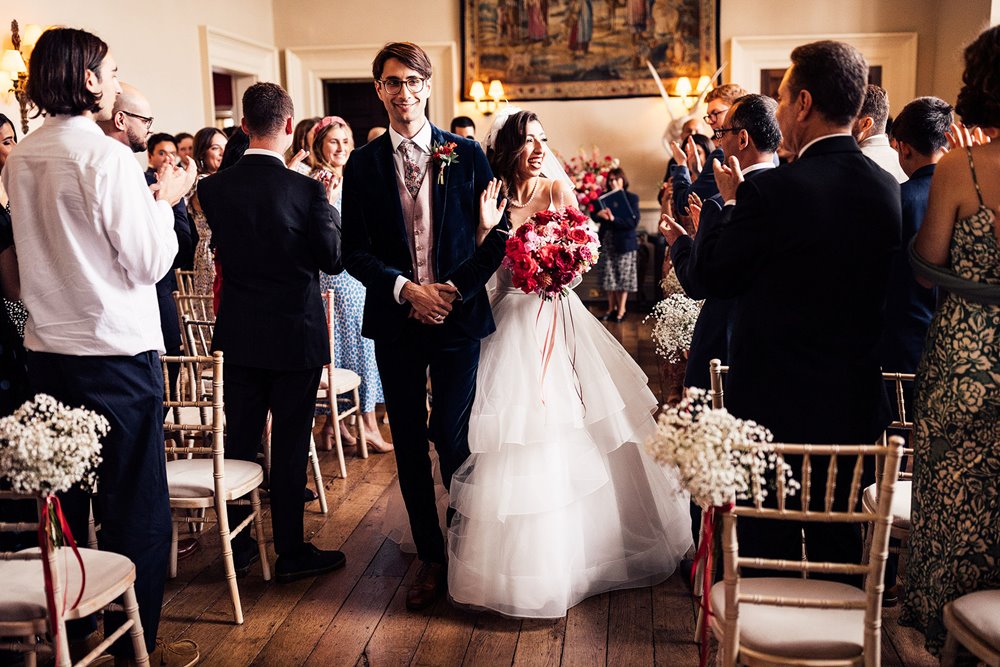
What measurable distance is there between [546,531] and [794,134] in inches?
61.1

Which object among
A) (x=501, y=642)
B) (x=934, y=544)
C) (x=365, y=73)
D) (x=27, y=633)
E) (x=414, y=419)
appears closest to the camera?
(x=27, y=633)

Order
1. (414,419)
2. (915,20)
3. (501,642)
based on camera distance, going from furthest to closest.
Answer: (915,20), (414,419), (501,642)

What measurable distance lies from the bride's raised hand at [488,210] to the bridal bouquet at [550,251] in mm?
91

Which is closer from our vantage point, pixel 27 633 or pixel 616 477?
pixel 27 633

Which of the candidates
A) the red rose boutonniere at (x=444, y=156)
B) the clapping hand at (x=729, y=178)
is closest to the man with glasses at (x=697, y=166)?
the clapping hand at (x=729, y=178)

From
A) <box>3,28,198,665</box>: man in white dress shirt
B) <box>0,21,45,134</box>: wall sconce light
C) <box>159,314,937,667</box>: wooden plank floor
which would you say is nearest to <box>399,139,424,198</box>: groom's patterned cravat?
<box>3,28,198,665</box>: man in white dress shirt

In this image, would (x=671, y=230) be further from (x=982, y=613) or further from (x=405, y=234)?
(x=982, y=613)

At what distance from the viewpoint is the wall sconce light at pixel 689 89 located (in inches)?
406

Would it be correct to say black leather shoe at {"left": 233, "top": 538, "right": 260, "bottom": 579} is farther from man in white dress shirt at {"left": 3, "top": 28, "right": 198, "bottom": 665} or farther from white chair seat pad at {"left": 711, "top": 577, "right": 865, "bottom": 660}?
white chair seat pad at {"left": 711, "top": 577, "right": 865, "bottom": 660}

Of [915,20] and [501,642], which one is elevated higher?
[915,20]

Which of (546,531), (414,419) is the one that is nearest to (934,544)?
(546,531)

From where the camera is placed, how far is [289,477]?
342cm

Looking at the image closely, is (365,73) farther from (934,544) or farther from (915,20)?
(934,544)

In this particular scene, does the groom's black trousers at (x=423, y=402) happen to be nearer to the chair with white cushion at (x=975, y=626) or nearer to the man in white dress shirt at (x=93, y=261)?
the man in white dress shirt at (x=93, y=261)
